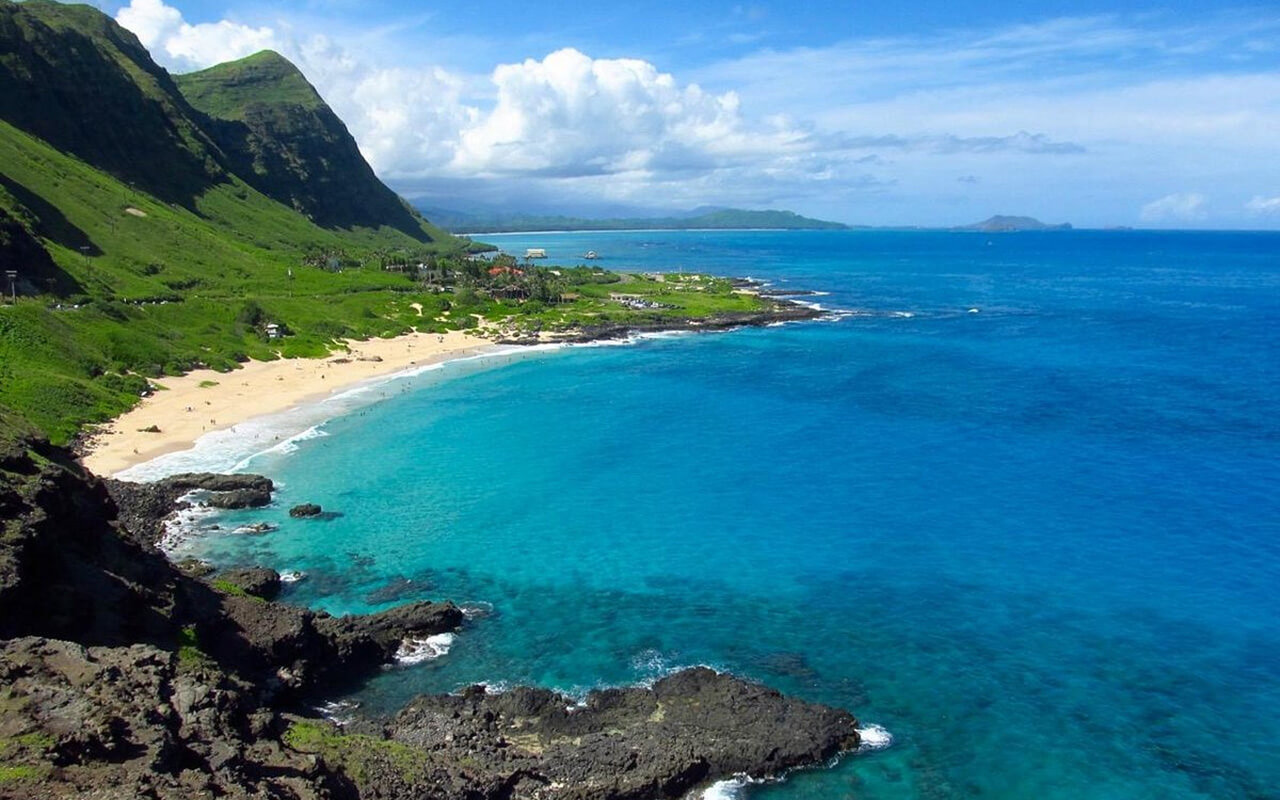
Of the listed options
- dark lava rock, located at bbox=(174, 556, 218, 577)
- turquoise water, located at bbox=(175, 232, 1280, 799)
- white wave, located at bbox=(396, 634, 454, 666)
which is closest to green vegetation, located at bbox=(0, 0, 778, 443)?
dark lava rock, located at bbox=(174, 556, 218, 577)

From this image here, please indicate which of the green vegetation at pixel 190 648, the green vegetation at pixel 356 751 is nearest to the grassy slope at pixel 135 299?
the green vegetation at pixel 190 648

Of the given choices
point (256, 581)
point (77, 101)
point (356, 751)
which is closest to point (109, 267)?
point (77, 101)

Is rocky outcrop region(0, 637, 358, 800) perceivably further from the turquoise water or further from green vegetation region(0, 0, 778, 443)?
green vegetation region(0, 0, 778, 443)

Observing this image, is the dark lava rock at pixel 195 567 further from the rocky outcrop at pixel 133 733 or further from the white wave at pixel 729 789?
the white wave at pixel 729 789

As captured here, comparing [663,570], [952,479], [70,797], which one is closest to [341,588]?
[663,570]

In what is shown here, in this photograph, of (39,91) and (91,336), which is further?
(39,91)

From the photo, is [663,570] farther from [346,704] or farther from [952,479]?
[952,479]
